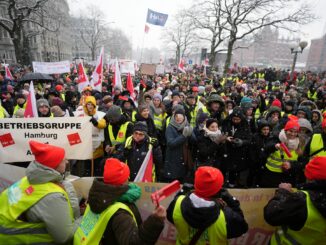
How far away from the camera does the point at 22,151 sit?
3830mm

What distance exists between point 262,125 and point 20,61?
2331cm

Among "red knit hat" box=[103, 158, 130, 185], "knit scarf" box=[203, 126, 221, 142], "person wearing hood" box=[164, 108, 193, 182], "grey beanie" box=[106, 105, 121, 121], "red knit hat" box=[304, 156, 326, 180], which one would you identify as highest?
"red knit hat" box=[304, 156, 326, 180]

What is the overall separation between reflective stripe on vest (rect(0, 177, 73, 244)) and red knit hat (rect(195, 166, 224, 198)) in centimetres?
113

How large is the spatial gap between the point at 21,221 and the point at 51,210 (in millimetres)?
255

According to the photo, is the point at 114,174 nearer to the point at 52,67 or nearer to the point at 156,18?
the point at 52,67

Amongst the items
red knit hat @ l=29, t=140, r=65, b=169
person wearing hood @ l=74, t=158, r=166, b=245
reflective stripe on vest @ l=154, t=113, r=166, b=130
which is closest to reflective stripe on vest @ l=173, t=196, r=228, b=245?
person wearing hood @ l=74, t=158, r=166, b=245

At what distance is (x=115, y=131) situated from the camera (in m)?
4.48

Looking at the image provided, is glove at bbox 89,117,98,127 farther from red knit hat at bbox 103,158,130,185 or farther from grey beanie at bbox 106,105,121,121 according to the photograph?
red knit hat at bbox 103,158,130,185

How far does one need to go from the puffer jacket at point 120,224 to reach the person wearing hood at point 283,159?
99.4 inches

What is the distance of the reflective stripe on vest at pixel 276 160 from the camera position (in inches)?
144

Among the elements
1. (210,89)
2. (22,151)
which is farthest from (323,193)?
(210,89)

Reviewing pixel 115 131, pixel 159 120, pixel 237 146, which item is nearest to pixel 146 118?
pixel 115 131

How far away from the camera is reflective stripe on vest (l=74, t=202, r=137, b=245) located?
1880 millimetres

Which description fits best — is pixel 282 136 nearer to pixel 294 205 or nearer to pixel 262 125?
pixel 262 125
